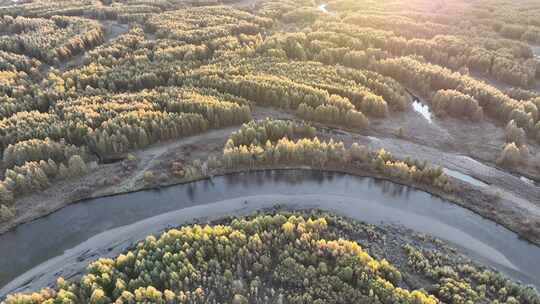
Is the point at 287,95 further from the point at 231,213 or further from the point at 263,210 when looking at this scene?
the point at 231,213

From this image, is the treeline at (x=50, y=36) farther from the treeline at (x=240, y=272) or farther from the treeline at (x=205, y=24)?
the treeline at (x=240, y=272)

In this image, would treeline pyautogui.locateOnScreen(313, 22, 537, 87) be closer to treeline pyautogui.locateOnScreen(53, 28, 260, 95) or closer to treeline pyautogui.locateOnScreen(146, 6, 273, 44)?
treeline pyautogui.locateOnScreen(146, 6, 273, 44)

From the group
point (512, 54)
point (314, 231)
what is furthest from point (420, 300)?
point (512, 54)

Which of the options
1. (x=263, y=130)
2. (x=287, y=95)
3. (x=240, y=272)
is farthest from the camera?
(x=287, y=95)

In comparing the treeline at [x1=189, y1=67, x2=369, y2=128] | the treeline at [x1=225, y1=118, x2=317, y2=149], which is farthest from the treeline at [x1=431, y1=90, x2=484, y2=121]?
the treeline at [x1=225, y1=118, x2=317, y2=149]

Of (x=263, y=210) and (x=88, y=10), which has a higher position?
(x=88, y=10)

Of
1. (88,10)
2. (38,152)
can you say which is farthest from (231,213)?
(88,10)

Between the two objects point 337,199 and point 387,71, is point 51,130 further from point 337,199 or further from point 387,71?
point 387,71
